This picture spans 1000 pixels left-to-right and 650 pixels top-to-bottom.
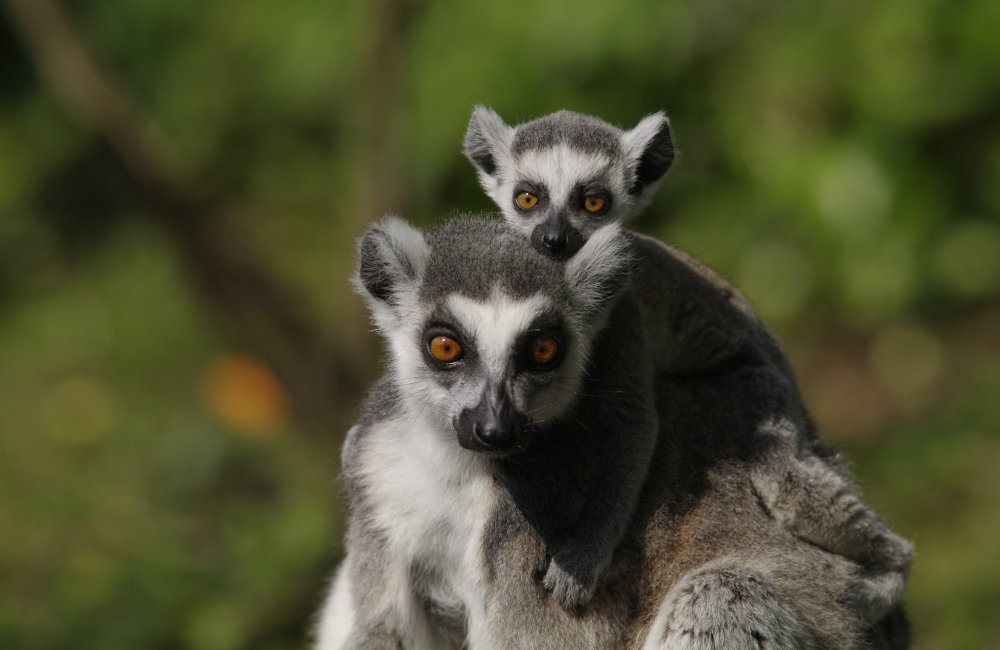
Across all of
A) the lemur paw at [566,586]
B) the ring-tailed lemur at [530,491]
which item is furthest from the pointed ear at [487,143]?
the lemur paw at [566,586]

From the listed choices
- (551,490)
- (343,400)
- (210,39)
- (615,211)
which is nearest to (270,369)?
(343,400)

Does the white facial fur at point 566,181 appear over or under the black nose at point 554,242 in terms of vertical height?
over

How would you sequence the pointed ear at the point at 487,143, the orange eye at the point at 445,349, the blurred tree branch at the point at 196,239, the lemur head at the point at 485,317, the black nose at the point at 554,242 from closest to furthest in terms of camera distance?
the lemur head at the point at 485,317
the orange eye at the point at 445,349
the black nose at the point at 554,242
the pointed ear at the point at 487,143
the blurred tree branch at the point at 196,239

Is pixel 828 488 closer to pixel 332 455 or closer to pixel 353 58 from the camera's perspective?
pixel 332 455

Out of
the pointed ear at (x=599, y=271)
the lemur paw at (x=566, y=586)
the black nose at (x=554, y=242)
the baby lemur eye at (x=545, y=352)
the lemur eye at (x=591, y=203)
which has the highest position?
the lemur eye at (x=591, y=203)

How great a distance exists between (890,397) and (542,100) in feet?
14.0

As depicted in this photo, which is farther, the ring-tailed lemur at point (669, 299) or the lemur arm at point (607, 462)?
the ring-tailed lemur at point (669, 299)

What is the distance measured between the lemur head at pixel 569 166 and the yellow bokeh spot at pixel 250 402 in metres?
5.87

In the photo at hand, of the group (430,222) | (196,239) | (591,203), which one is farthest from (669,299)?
(430,222)

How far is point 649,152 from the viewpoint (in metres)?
5.16

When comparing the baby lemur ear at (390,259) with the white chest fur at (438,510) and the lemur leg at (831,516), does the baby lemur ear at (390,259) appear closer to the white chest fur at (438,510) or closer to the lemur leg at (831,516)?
the white chest fur at (438,510)

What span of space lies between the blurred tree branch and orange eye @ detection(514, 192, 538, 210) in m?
4.86

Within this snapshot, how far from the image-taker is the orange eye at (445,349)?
3.98m

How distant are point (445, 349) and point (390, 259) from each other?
44cm
